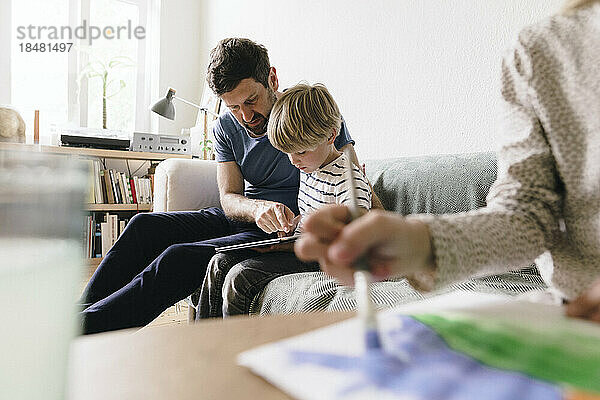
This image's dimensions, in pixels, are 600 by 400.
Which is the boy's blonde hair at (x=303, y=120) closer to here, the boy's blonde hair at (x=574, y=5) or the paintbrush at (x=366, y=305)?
the boy's blonde hair at (x=574, y=5)

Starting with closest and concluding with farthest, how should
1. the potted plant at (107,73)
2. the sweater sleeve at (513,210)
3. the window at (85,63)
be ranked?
1. the sweater sleeve at (513,210)
2. the window at (85,63)
3. the potted plant at (107,73)

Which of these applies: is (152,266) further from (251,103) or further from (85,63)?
(85,63)

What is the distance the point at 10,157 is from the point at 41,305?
0.07 metres

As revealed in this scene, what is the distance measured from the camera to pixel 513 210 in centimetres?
55

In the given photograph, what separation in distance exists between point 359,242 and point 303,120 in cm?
100

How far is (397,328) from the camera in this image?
14.7 inches

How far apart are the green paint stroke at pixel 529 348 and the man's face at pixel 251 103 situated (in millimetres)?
1339

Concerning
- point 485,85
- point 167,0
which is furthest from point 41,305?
point 167,0

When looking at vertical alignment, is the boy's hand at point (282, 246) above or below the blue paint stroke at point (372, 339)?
below

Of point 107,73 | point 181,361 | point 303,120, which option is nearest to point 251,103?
point 303,120

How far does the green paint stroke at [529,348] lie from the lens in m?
0.29

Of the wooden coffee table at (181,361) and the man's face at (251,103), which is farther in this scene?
the man's face at (251,103)

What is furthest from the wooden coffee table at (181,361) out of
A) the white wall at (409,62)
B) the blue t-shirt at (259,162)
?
the white wall at (409,62)

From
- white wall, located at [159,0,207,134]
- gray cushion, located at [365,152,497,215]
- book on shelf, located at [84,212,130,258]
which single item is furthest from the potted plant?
gray cushion, located at [365,152,497,215]
